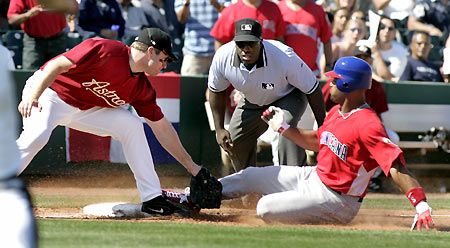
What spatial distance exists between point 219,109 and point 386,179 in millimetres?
3876

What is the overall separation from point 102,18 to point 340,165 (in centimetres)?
535

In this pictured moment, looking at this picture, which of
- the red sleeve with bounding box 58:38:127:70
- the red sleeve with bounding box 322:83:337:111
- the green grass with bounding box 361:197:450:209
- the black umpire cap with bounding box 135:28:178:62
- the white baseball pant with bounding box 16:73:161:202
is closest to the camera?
the red sleeve with bounding box 58:38:127:70

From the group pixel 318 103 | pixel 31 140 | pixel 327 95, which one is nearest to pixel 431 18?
pixel 327 95

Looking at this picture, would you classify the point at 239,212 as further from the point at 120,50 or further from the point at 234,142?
the point at 120,50

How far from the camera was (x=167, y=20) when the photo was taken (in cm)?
1127

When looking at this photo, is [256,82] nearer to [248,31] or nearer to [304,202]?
[248,31]

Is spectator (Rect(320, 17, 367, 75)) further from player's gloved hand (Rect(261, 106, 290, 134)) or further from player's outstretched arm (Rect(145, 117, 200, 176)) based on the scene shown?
player's outstretched arm (Rect(145, 117, 200, 176))

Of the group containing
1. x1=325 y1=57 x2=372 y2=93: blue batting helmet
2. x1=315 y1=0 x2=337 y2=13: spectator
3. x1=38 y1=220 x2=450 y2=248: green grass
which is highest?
x1=325 y1=57 x2=372 y2=93: blue batting helmet

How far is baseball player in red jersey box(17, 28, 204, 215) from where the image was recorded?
6230 mm

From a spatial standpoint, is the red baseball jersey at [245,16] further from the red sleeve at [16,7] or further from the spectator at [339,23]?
the red sleeve at [16,7]

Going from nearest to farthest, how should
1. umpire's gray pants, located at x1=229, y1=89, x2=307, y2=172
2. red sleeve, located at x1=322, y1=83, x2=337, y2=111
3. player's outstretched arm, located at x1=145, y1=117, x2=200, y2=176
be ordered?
player's outstretched arm, located at x1=145, y1=117, x2=200, y2=176
umpire's gray pants, located at x1=229, y1=89, x2=307, y2=172
red sleeve, located at x1=322, y1=83, x2=337, y2=111

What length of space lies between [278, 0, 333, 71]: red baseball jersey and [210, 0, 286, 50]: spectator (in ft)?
1.21

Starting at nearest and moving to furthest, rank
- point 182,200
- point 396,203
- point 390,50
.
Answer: point 182,200 < point 396,203 < point 390,50

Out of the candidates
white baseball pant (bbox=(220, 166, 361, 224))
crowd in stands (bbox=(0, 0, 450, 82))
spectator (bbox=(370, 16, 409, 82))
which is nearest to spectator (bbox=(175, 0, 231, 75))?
crowd in stands (bbox=(0, 0, 450, 82))
